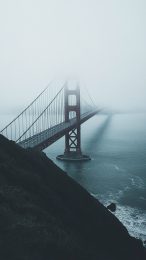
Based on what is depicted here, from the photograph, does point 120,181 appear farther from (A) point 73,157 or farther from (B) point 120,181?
(A) point 73,157

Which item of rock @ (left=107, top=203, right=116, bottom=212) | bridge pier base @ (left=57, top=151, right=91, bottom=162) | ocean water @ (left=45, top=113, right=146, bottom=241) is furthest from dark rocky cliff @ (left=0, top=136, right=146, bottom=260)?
bridge pier base @ (left=57, top=151, right=91, bottom=162)

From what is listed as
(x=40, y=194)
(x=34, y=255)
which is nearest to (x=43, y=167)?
(x=40, y=194)

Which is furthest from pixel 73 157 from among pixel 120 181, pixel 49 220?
pixel 49 220

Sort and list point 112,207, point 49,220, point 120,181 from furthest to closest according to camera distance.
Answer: point 120,181
point 112,207
point 49,220

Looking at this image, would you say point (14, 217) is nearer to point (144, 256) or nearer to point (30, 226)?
point (30, 226)

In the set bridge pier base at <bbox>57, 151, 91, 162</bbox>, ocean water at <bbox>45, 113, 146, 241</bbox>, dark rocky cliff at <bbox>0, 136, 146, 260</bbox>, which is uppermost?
dark rocky cliff at <bbox>0, 136, 146, 260</bbox>

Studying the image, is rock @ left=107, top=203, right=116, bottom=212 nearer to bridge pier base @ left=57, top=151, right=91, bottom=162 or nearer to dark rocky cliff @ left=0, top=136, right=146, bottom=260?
dark rocky cliff @ left=0, top=136, right=146, bottom=260

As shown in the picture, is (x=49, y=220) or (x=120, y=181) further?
(x=120, y=181)

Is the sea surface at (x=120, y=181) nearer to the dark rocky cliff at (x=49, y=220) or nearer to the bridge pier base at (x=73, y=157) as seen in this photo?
the bridge pier base at (x=73, y=157)
